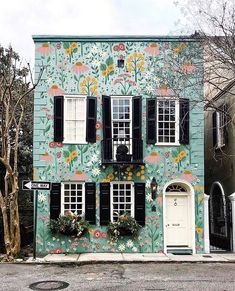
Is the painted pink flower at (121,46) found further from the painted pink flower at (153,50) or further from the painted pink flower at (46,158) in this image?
the painted pink flower at (46,158)

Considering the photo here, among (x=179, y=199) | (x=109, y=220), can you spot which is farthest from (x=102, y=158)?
(x=179, y=199)

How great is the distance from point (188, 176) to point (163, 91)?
3.45m

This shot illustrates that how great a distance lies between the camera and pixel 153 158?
1633cm

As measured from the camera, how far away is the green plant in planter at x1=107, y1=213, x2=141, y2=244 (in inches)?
615

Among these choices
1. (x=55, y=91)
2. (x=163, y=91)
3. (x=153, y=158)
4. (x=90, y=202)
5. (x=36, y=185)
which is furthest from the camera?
(x=163, y=91)

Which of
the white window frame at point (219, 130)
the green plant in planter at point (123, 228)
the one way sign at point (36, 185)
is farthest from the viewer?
the white window frame at point (219, 130)

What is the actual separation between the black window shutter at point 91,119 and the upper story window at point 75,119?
22cm

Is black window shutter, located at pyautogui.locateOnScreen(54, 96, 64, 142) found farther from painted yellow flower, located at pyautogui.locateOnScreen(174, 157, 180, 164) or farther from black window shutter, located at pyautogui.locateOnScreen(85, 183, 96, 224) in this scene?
painted yellow flower, located at pyautogui.locateOnScreen(174, 157, 180, 164)

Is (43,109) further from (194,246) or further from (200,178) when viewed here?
(194,246)

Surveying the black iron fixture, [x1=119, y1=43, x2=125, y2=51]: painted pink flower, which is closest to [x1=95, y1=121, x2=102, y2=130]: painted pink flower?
the black iron fixture

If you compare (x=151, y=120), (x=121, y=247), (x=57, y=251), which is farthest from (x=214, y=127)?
(x=57, y=251)

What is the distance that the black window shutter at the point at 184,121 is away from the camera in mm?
16328

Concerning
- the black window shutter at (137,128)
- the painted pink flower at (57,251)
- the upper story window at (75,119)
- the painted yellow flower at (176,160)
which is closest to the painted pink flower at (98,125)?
the upper story window at (75,119)

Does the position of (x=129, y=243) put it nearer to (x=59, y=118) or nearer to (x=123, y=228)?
(x=123, y=228)
